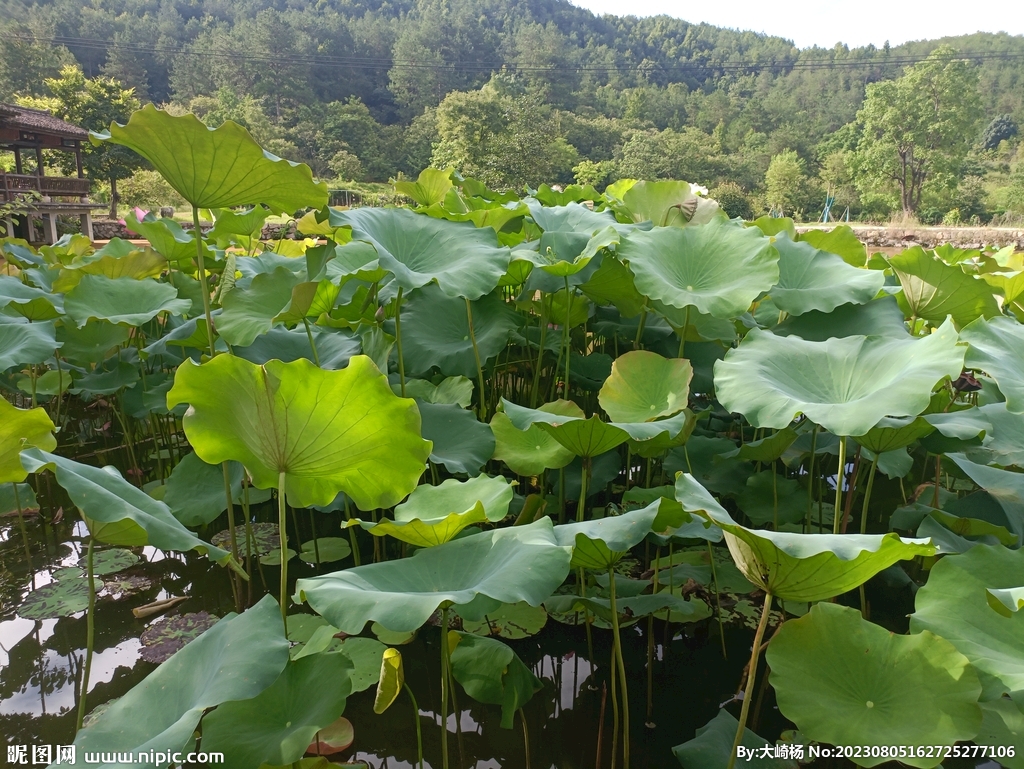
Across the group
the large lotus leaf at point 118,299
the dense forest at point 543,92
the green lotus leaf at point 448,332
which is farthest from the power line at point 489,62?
the green lotus leaf at point 448,332

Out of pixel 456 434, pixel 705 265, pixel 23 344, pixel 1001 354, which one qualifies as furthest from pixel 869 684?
pixel 23 344

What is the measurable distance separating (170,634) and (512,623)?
0.77 meters

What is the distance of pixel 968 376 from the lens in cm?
164

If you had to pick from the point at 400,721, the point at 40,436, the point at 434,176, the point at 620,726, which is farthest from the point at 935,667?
the point at 434,176

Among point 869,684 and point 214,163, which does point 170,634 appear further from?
point 869,684

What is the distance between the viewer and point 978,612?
0.85 meters

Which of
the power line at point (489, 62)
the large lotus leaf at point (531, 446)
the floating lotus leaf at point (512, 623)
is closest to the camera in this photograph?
the large lotus leaf at point (531, 446)

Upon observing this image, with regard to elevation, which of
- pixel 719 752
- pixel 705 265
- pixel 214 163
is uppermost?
pixel 214 163

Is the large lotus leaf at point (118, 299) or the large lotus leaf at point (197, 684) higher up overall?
the large lotus leaf at point (118, 299)

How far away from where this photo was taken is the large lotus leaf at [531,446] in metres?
1.28

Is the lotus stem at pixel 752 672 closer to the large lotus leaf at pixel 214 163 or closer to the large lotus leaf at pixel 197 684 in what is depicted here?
the large lotus leaf at pixel 197 684

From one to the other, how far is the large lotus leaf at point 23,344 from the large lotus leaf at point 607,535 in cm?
139

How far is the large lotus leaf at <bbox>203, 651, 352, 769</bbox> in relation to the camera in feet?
2.52

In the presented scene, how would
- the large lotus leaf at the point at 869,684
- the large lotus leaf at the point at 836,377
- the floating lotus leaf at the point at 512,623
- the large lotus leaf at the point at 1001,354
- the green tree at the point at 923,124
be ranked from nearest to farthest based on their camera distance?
the large lotus leaf at the point at 869,684, the large lotus leaf at the point at 836,377, the large lotus leaf at the point at 1001,354, the floating lotus leaf at the point at 512,623, the green tree at the point at 923,124
